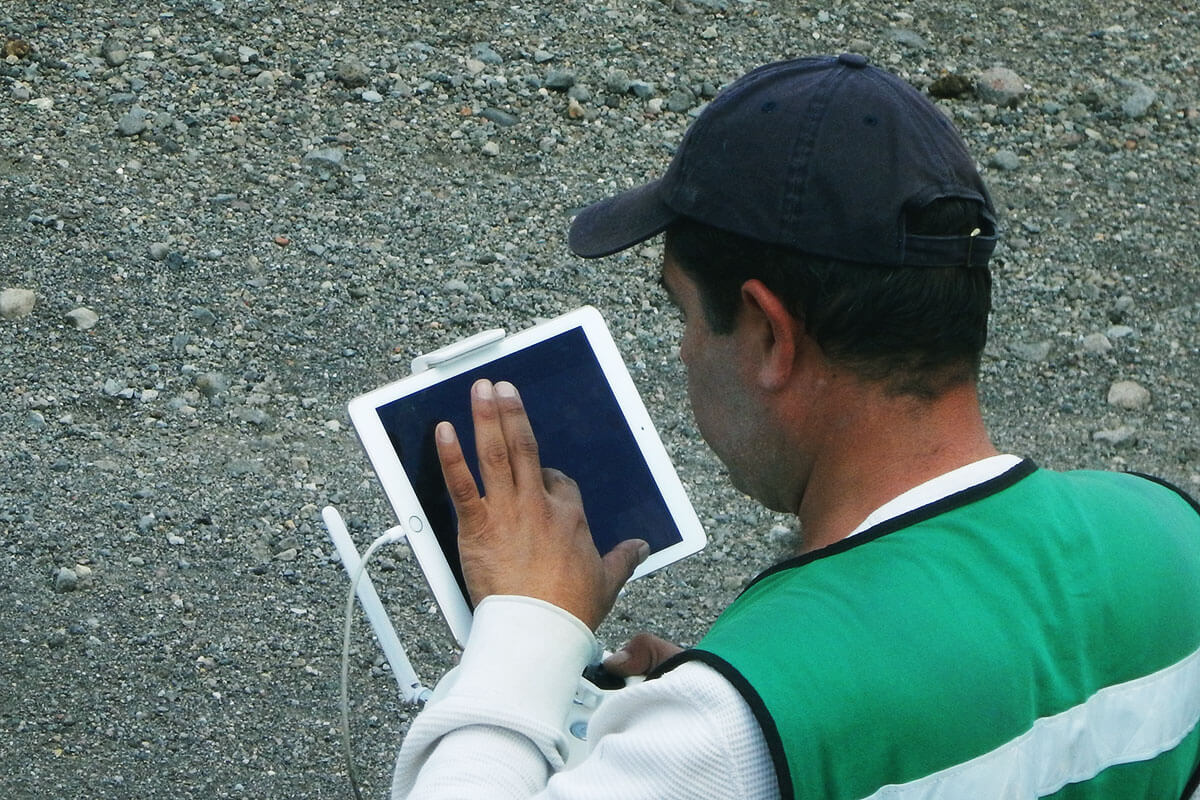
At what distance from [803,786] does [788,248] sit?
588 millimetres

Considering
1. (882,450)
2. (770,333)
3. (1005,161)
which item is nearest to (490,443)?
(770,333)

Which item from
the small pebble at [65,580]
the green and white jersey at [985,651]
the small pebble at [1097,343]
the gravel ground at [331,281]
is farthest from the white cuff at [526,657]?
the small pebble at [1097,343]

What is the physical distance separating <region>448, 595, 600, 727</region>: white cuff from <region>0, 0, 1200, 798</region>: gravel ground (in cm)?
166

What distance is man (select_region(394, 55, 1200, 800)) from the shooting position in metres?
1.27

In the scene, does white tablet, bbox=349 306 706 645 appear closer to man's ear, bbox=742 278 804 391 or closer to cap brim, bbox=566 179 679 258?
cap brim, bbox=566 179 679 258

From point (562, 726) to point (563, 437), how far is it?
514 millimetres

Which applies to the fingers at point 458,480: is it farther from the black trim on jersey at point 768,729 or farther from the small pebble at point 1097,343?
the small pebble at point 1097,343

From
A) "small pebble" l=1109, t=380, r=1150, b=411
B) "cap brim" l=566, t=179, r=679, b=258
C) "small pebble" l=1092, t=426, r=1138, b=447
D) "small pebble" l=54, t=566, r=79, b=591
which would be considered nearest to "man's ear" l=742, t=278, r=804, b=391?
"cap brim" l=566, t=179, r=679, b=258

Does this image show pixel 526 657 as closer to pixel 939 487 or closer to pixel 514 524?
pixel 514 524

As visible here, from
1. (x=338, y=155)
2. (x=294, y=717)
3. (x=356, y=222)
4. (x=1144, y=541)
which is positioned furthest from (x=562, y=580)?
(x=338, y=155)

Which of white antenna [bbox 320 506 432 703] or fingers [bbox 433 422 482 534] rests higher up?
fingers [bbox 433 422 482 534]

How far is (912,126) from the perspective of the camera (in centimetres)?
155

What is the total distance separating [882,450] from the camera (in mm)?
1560

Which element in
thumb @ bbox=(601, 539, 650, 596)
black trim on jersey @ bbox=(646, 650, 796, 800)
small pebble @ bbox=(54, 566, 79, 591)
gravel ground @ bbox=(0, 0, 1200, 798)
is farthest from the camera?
small pebble @ bbox=(54, 566, 79, 591)
